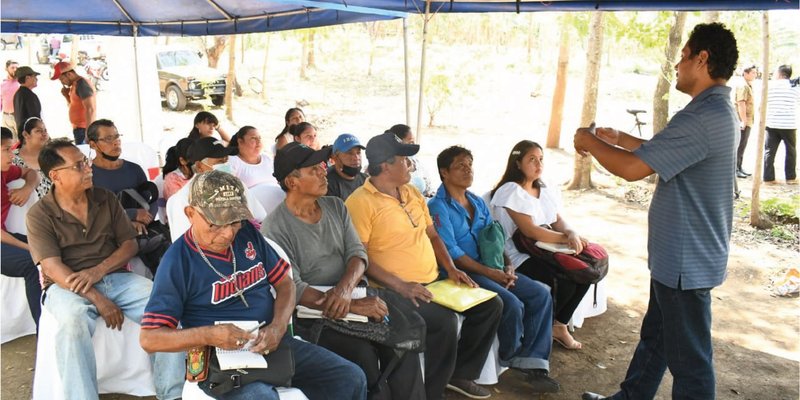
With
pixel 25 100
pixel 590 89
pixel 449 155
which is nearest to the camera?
pixel 449 155

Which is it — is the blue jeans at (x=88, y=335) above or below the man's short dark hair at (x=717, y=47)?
below

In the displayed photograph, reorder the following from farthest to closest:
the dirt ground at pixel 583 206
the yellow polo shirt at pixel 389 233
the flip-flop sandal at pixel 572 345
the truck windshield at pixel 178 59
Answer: the truck windshield at pixel 178 59, the flip-flop sandal at pixel 572 345, the dirt ground at pixel 583 206, the yellow polo shirt at pixel 389 233

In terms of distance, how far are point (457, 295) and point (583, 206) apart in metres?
5.39

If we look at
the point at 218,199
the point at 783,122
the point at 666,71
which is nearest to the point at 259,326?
the point at 218,199

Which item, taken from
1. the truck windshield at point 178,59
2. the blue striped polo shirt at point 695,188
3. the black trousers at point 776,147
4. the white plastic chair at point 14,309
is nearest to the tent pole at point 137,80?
the white plastic chair at point 14,309

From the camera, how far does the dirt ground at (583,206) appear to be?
4.14 m

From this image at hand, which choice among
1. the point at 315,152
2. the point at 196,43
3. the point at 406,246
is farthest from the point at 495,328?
the point at 196,43

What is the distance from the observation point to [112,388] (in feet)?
11.8

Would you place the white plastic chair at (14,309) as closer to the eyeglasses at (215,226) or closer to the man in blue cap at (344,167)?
the man in blue cap at (344,167)

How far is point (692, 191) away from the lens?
2.89 m

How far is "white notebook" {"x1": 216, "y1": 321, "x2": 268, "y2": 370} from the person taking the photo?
2.44 metres

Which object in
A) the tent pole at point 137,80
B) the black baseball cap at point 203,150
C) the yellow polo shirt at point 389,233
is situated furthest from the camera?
the tent pole at point 137,80

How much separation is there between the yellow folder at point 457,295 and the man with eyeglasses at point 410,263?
43 millimetres

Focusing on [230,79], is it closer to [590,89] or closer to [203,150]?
[590,89]
